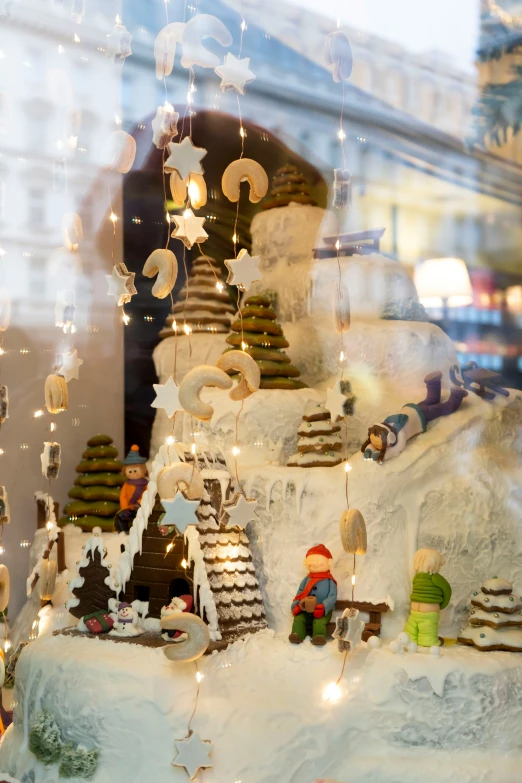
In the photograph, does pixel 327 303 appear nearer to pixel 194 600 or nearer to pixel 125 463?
pixel 125 463

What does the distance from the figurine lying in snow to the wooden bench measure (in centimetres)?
53

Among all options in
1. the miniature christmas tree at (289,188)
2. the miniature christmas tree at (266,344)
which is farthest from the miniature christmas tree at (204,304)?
the miniature christmas tree at (289,188)

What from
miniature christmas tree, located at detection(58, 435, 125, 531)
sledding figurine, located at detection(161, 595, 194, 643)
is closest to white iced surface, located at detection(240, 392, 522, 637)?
sledding figurine, located at detection(161, 595, 194, 643)

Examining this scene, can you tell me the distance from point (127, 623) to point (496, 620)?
131 centimetres

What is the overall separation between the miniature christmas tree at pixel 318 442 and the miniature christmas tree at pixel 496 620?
807 mm

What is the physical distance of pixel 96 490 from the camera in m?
4.50

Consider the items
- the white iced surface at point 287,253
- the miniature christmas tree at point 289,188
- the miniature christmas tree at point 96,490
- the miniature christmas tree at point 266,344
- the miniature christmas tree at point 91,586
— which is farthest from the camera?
the miniature christmas tree at point 96,490

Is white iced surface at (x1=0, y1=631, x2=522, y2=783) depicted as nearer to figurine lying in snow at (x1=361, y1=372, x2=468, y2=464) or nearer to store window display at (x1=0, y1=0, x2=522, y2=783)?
store window display at (x1=0, y1=0, x2=522, y2=783)

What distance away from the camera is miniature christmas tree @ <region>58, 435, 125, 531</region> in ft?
14.7

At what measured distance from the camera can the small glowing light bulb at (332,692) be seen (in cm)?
Answer: 313

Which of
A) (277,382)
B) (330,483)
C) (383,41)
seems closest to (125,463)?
(277,382)

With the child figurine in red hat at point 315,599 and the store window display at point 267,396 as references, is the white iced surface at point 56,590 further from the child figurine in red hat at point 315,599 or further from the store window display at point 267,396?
the child figurine in red hat at point 315,599

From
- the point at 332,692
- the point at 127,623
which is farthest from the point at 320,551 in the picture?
the point at 127,623

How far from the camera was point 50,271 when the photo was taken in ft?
12.8
